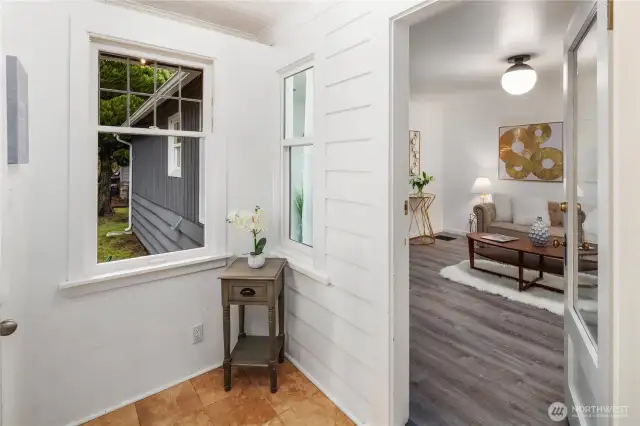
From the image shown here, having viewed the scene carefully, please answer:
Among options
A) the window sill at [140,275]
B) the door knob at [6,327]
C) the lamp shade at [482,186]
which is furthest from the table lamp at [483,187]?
the door knob at [6,327]

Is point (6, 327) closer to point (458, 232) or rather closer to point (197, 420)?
point (197, 420)

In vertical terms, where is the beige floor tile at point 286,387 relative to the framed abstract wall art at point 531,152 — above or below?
below

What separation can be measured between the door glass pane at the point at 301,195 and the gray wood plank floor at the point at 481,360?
128cm

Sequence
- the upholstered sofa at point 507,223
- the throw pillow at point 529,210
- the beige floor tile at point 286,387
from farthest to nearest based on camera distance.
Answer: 1. the throw pillow at point 529,210
2. the upholstered sofa at point 507,223
3. the beige floor tile at point 286,387

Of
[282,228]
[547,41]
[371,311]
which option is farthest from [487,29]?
[371,311]

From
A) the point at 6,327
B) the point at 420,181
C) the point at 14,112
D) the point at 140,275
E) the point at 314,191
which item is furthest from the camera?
the point at 420,181

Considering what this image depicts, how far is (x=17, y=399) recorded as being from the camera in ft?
5.49

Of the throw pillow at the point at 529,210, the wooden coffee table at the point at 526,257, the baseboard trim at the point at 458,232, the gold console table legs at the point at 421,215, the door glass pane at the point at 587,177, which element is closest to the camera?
the door glass pane at the point at 587,177

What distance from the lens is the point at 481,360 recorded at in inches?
97.5

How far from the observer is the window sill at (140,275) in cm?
190

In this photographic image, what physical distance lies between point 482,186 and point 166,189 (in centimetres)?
566

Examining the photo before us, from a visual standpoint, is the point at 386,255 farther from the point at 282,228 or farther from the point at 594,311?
the point at 282,228

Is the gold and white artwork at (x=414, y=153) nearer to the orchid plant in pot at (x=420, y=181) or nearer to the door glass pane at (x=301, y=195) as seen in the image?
the orchid plant in pot at (x=420, y=181)

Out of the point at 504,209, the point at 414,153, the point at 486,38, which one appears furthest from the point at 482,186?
the point at 486,38
